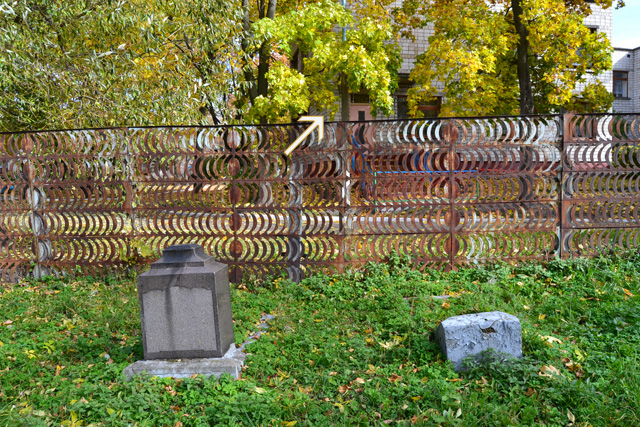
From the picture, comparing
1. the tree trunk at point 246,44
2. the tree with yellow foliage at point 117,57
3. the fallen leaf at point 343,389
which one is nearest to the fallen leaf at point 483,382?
the fallen leaf at point 343,389

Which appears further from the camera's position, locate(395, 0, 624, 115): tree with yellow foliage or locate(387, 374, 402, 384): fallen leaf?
locate(395, 0, 624, 115): tree with yellow foliage

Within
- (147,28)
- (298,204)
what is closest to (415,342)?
(298,204)

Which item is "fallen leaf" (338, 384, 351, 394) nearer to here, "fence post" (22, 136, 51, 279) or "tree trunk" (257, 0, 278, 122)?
"fence post" (22, 136, 51, 279)

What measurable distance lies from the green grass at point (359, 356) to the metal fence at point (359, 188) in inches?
14.5

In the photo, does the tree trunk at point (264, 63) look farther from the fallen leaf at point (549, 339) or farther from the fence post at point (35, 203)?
the fallen leaf at point (549, 339)

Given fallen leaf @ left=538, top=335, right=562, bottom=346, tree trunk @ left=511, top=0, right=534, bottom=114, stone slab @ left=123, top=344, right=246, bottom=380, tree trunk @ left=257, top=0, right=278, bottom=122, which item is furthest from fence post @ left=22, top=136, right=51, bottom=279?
tree trunk @ left=511, top=0, right=534, bottom=114

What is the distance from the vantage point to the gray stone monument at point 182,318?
3.83 metres

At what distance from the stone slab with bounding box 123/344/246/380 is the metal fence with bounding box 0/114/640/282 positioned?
7.74 feet

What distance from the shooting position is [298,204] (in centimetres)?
600

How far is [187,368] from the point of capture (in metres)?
3.82

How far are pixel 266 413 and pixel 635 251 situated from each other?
539 cm

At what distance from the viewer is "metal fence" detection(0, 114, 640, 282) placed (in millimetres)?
5926

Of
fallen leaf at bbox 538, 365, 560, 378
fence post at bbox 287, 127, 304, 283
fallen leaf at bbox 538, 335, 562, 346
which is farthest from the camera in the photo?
fence post at bbox 287, 127, 304, 283

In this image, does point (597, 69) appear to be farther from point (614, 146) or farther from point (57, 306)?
point (57, 306)
